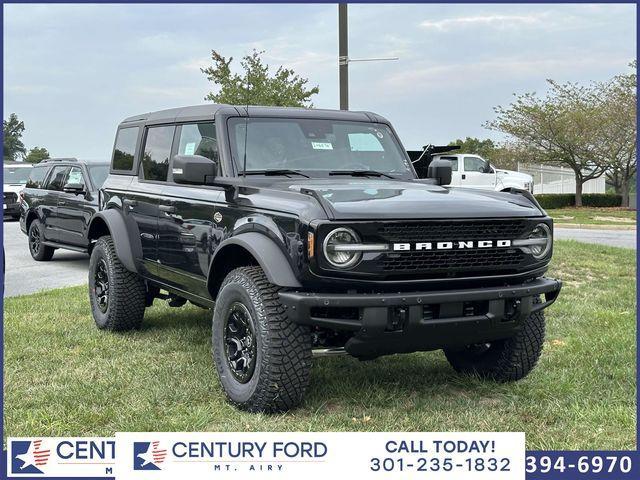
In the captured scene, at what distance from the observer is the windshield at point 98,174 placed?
11.4 meters

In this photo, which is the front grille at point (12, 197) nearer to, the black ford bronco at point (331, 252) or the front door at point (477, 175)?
the front door at point (477, 175)

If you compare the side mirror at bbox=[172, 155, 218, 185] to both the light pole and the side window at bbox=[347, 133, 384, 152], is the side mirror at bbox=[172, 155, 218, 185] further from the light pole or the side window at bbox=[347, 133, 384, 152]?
the light pole

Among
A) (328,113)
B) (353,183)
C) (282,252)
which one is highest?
(328,113)

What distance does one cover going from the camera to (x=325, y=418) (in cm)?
429

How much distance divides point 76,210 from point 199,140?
6.51 m

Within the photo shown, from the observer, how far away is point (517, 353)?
16.1 ft

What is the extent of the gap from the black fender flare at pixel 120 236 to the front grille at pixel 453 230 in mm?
2907

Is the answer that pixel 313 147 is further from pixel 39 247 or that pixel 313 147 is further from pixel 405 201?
pixel 39 247

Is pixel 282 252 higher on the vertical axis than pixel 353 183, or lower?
lower

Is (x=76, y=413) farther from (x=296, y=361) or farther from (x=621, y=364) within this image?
(x=621, y=364)

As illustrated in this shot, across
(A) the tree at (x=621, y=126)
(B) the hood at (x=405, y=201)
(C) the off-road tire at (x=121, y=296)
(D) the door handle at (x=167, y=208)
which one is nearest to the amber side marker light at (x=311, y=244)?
(B) the hood at (x=405, y=201)

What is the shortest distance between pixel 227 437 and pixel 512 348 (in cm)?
210

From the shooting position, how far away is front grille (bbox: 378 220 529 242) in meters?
4.04

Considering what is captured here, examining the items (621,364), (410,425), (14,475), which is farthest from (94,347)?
(621,364)
